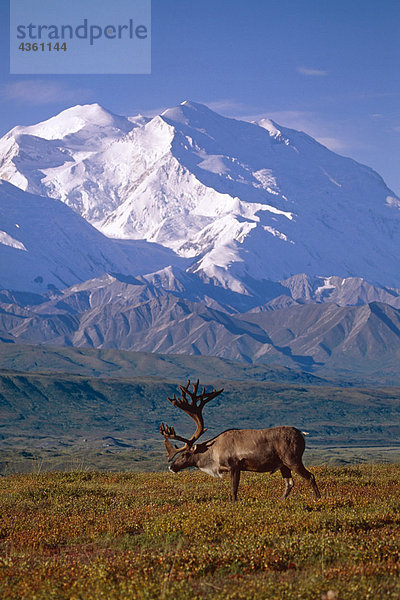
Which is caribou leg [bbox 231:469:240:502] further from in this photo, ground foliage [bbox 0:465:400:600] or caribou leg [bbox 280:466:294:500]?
caribou leg [bbox 280:466:294:500]

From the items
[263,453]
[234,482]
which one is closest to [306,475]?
[263,453]

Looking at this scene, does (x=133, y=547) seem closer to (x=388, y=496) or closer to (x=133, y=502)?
(x=133, y=502)

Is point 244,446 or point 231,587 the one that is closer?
point 231,587

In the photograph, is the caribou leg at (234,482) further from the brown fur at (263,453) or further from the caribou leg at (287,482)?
the caribou leg at (287,482)

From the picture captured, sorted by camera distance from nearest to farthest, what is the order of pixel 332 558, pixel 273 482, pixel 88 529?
pixel 332 558, pixel 88 529, pixel 273 482

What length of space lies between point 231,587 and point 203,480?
15717mm

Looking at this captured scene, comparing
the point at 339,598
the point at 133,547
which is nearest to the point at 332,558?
the point at 339,598

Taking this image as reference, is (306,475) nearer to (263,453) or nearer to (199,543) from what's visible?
(263,453)

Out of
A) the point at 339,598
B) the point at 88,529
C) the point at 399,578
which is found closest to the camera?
the point at 339,598

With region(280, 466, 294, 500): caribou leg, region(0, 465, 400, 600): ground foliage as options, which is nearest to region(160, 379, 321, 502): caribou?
region(280, 466, 294, 500): caribou leg

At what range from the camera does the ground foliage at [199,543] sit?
14.5m

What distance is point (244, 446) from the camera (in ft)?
78.8

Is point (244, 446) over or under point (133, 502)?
over

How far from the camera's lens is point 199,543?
17.7 m
